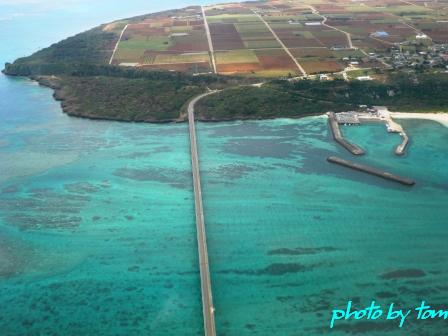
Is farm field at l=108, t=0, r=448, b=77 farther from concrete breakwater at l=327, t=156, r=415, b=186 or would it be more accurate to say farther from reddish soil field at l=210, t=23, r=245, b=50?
concrete breakwater at l=327, t=156, r=415, b=186

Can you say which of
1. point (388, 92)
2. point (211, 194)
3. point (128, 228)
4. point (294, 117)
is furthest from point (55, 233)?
point (388, 92)

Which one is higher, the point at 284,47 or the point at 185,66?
the point at 284,47

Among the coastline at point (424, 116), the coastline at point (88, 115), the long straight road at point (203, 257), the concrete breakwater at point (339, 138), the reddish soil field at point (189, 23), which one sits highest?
the reddish soil field at point (189, 23)

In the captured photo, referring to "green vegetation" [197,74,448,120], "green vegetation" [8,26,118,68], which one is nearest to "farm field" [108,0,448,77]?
"green vegetation" [8,26,118,68]

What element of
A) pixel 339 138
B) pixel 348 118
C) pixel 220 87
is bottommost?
pixel 339 138

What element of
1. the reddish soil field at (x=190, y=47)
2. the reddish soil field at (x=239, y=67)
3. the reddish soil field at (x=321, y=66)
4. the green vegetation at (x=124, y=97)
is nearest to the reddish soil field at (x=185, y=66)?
the reddish soil field at (x=239, y=67)

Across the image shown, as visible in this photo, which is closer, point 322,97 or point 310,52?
point 322,97

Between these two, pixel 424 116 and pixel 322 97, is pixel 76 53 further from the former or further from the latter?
pixel 424 116

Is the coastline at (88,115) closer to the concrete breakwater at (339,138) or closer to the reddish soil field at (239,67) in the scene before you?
the concrete breakwater at (339,138)

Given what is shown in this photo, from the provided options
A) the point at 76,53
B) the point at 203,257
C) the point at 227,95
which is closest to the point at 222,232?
the point at 203,257
